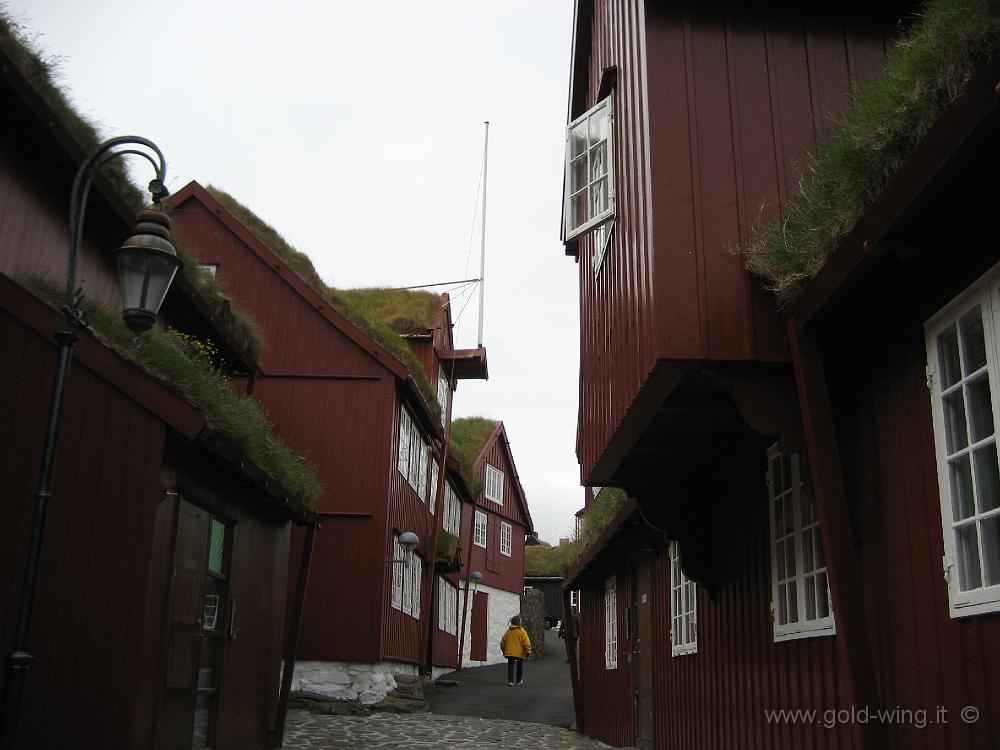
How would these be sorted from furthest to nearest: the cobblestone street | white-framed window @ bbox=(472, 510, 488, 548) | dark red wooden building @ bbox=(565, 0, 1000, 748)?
1. white-framed window @ bbox=(472, 510, 488, 548)
2. the cobblestone street
3. dark red wooden building @ bbox=(565, 0, 1000, 748)

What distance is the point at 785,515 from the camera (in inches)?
251

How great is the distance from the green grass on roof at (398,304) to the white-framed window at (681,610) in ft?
42.1

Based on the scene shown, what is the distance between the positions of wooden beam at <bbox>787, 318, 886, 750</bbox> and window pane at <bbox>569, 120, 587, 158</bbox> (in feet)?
12.0

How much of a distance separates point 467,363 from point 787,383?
736 inches

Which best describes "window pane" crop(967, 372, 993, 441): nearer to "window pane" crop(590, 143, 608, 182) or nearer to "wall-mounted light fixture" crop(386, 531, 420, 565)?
"window pane" crop(590, 143, 608, 182)

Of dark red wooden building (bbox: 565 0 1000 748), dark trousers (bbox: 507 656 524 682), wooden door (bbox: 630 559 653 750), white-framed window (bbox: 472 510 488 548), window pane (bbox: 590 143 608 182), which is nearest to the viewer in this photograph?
dark red wooden building (bbox: 565 0 1000 748)

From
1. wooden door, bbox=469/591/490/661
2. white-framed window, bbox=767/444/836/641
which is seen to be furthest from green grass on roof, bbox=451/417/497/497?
white-framed window, bbox=767/444/836/641

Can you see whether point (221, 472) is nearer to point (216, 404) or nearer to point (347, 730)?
point (216, 404)

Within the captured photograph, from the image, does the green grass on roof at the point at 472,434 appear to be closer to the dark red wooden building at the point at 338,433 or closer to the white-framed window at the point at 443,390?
the white-framed window at the point at 443,390

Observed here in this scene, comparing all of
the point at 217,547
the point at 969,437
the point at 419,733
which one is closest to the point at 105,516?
the point at 217,547

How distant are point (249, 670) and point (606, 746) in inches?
211

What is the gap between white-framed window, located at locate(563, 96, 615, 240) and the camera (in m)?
7.67

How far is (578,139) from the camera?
8.53 metres

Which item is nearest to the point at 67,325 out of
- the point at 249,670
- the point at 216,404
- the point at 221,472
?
the point at 216,404
